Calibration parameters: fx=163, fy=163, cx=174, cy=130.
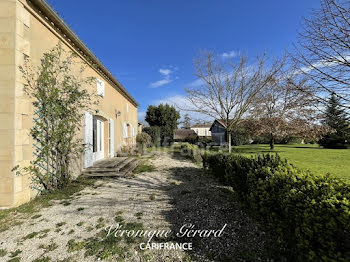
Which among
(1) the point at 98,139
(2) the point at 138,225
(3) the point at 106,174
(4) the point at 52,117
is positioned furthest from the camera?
(1) the point at 98,139

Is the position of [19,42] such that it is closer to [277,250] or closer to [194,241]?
[194,241]

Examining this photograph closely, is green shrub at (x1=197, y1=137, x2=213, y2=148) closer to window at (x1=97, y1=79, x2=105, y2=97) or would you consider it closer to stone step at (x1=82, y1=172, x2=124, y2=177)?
window at (x1=97, y1=79, x2=105, y2=97)

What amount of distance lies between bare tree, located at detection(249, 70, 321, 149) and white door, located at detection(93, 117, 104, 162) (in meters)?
7.62

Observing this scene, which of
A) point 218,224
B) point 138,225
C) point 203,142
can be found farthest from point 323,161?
point 203,142

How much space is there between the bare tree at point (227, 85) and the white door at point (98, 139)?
188 inches

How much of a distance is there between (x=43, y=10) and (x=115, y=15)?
379cm

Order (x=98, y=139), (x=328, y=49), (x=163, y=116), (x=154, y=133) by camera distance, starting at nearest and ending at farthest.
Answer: (x=328, y=49) < (x=98, y=139) < (x=154, y=133) < (x=163, y=116)

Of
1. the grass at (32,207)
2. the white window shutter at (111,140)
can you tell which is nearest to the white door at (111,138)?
the white window shutter at (111,140)

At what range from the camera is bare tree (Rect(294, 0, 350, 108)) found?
2654 millimetres

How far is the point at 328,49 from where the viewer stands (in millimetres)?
2822

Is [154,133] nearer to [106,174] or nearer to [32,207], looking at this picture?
[106,174]

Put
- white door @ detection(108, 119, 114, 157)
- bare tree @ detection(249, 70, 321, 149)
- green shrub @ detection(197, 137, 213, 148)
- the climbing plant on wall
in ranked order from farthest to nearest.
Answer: green shrub @ detection(197, 137, 213, 148)
white door @ detection(108, 119, 114, 157)
the climbing plant on wall
bare tree @ detection(249, 70, 321, 149)

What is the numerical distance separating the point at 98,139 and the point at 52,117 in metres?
3.56

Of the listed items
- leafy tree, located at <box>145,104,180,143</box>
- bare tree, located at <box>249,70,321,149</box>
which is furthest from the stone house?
leafy tree, located at <box>145,104,180,143</box>
